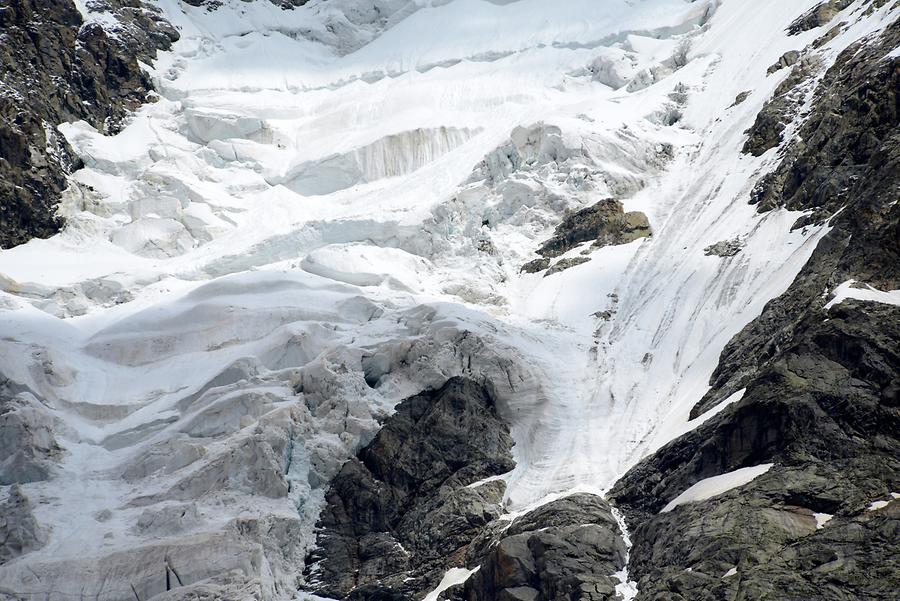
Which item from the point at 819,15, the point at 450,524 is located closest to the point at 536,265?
the point at 450,524

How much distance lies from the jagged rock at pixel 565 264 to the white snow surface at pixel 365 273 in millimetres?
387

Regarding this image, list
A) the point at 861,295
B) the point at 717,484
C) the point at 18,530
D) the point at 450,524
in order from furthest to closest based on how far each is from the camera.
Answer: the point at 450,524 → the point at 18,530 → the point at 861,295 → the point at 717,484

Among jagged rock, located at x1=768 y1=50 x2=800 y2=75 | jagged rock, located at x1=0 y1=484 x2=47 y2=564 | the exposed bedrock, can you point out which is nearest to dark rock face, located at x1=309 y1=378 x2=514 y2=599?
the exposed bedrock

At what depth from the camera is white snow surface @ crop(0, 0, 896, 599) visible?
3186 centimetres

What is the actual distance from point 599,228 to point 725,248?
25.4 feet

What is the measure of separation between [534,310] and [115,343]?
15.8 metres

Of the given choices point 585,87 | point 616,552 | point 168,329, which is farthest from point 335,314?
point 585,87

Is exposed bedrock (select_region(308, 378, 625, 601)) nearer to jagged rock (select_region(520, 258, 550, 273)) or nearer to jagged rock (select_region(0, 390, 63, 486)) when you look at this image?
jagged rock (select_region(0, 390, 63, 486))

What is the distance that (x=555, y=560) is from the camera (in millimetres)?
26203

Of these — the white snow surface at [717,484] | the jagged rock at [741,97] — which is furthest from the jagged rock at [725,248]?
the white snow surface at [717,484]

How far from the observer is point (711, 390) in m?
31.1

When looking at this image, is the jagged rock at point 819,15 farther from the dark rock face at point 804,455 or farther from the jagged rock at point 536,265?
the dark rock face at point 804,455

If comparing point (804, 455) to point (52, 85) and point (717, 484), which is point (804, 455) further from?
point (52, 85)

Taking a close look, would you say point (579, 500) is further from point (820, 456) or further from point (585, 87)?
point (585, 87)
